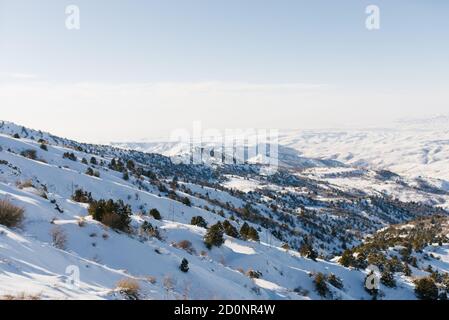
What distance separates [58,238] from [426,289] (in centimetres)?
3299

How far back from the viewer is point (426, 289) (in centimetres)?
3641

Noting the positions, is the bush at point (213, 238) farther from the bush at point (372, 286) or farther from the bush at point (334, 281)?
the bush at point (372, 286)

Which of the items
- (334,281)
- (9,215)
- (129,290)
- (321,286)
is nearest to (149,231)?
(9,215)

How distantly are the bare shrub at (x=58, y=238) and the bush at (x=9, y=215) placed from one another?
154cm

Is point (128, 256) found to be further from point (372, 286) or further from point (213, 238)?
point (372, 286)

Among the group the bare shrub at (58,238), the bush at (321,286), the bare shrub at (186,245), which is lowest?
the bush at (321,286)

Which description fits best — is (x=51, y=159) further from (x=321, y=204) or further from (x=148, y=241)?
(x=321, y=204)

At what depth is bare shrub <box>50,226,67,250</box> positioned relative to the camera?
17.4 metres

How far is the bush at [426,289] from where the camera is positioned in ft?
118

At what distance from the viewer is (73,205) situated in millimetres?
27547

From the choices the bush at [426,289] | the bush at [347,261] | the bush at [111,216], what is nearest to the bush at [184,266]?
the bush at [111,216]

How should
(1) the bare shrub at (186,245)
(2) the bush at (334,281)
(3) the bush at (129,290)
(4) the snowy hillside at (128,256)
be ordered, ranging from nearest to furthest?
(3) the bush at (129,290) → (4) the snowy hillside at (128,256) → (1) the bare shrub at (186,245) → (2) the bush at (334,281)
